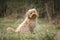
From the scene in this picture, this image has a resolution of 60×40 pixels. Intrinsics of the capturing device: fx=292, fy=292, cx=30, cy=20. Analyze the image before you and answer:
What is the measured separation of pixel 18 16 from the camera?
13422mm

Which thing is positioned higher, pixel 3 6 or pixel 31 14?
pixel 3 6

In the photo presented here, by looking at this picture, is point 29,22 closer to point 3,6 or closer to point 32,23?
point 32,23

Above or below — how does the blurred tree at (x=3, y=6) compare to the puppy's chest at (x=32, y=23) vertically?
above

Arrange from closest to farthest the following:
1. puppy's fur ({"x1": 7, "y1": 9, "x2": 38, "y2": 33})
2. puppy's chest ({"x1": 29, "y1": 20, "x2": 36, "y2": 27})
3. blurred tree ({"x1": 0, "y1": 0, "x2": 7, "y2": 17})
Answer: puppy's fur ({"x1": 7, "y1": 9, "x2": 38, "y2": 33}), puppy's chest ({"x1": 29, "y1": 20, "x2": 36, "y2": 27}), blurred tree ({"x1": 0, "y1": 0, "x2": 7, "y2": 17})

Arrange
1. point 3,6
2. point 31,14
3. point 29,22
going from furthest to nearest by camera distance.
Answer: point 3,6
point 29,22
point 31,14

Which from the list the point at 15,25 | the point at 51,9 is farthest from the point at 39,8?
A: the point at 15,25

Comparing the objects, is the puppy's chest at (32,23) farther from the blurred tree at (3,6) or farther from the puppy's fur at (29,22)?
the blurred tree at (3,6)

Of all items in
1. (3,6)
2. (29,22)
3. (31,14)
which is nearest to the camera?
(31,14)

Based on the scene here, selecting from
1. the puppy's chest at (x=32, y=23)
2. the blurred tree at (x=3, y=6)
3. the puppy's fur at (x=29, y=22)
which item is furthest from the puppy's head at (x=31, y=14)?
the blurred tree at (x=3, y=6)

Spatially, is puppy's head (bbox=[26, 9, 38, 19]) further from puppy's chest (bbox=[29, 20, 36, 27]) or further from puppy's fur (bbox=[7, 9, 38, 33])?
puppy's chest (bbox=[29, 20, 36, 27])

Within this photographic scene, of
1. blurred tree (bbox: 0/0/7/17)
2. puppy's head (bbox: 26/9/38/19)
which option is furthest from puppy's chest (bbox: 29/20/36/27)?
blurred tree (bbox: 0/0/7/17)

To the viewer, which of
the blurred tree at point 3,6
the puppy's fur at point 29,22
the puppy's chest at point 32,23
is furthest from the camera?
→ the blurred tree at point 3,6

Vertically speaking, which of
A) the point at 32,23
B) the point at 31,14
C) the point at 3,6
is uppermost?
the point at 3,6

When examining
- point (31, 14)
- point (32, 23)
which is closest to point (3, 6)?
point (32, 23)
